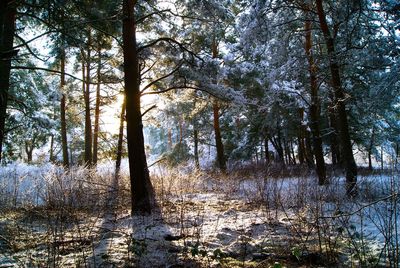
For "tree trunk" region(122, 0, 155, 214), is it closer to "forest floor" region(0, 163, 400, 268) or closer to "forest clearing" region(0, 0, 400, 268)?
"forest clearing" region(0, 0, 400, 268)

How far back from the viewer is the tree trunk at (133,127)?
6.82m

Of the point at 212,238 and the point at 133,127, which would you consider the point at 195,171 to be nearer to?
the point at 133,127

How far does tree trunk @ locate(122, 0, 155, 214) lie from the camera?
6.82 metres

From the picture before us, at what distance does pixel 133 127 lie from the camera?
6941 millimetres

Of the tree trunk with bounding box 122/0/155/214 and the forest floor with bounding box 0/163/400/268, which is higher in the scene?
the tree trunk with bounding box 122/0/155/214

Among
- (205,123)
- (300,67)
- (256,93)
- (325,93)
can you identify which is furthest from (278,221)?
(205,123)

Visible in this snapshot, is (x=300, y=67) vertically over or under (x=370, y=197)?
over

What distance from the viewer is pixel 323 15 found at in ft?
28.3

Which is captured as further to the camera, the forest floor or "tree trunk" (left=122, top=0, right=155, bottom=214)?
"tree trunk" (left=122, top=0, right=155, bottom=214)

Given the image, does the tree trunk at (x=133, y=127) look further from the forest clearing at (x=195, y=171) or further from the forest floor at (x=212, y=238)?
the forest floor at (x=212, y=238)

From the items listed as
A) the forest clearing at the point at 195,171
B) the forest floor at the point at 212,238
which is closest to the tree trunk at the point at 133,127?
the forest clearing at the point at 195,171

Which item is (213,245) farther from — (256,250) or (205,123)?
(205,123)

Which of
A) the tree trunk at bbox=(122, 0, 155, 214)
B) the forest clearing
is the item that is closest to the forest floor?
the forest clearing

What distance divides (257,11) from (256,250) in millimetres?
6535
